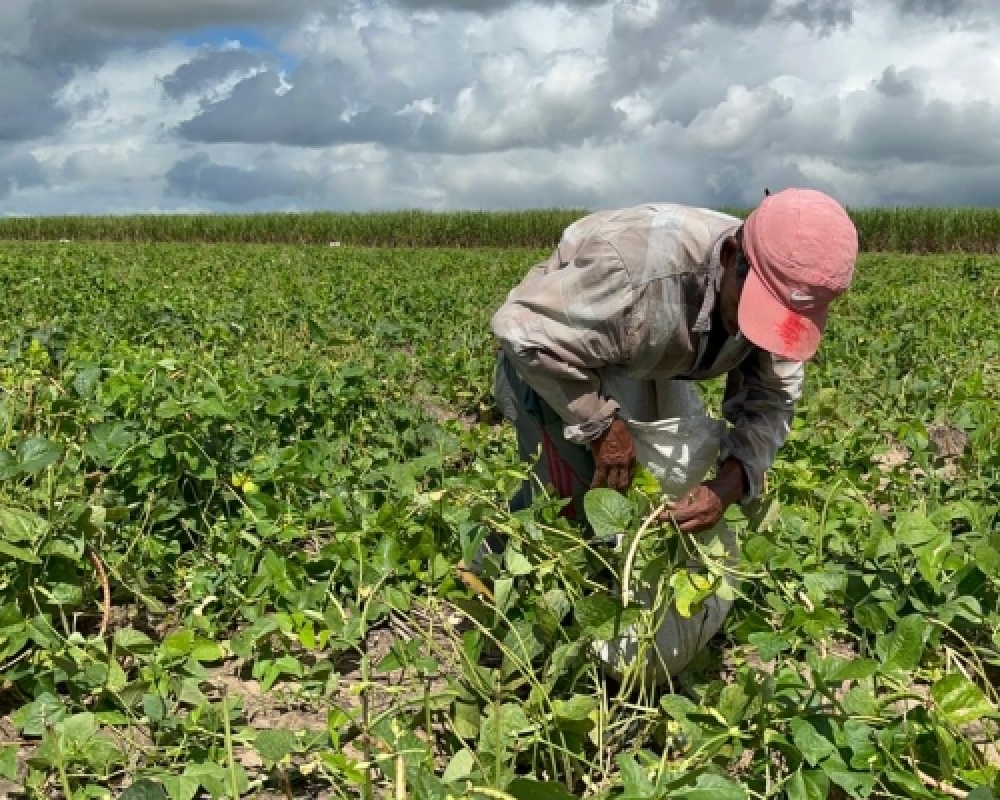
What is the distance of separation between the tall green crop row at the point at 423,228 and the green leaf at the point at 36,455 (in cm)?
2615

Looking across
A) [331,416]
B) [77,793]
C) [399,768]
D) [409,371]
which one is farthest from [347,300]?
[399,768]

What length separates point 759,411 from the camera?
8.96 feet

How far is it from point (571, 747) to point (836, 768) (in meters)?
0.45

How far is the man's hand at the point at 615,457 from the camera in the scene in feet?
8.02

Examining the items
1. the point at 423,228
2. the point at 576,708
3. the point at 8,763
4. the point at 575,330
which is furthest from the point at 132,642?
the point at 423,228

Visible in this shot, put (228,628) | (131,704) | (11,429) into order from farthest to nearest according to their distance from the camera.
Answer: (11,429), (228,628), (131,704)

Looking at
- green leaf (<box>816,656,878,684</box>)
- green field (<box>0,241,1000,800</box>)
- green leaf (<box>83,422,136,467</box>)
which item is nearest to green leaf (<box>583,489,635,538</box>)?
green field (<box>0,241,1000,800</box>)

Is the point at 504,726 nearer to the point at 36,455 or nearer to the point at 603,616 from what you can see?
the point at 603,616

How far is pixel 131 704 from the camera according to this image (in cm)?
232

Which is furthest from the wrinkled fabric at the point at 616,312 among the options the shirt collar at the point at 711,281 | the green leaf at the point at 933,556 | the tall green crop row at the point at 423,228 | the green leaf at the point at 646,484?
the tall green crop row at the point at 423,228

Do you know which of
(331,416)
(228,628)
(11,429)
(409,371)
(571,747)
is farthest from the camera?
(409,371)

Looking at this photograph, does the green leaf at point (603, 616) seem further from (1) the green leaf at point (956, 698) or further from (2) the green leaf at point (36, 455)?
(2) the green leaf at point (36, 455)

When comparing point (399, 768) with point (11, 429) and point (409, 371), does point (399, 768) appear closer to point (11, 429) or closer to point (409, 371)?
point (11, 429)

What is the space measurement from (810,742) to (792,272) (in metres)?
0.86
